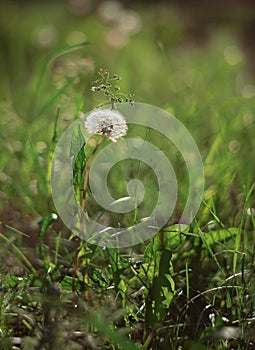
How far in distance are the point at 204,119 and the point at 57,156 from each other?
0.65 m

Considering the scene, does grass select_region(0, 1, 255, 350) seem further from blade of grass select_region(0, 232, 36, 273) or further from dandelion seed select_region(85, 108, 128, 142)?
dandelion seed select_region(85, 108, 128, 142)

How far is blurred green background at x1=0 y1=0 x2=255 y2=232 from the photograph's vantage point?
4.17ft

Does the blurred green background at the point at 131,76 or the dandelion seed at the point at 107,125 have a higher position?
the blurred green background at the point at 131,76

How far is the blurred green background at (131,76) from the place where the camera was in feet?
4.17

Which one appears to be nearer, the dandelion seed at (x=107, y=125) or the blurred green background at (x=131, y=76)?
the dandelion seed at (x=107, y=125)

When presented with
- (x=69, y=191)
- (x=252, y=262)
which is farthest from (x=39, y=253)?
(x=252, y=262)

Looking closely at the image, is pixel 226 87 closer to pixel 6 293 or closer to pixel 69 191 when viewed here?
pixel 69 191

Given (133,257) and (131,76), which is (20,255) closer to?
(133,257)

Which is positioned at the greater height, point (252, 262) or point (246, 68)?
point (246, 68)

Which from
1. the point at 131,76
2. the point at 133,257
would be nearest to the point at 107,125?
the point at 133,257

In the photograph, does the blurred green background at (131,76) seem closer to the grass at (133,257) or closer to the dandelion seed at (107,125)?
the grass at (133,257)

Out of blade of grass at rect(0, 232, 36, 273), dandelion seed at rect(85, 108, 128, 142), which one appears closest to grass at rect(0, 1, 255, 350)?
blade of grass at rect(0, 232, 36, 273)

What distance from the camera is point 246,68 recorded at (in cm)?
276

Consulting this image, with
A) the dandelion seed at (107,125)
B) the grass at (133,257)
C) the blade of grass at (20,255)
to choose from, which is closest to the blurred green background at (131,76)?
the grass at (133,257)
